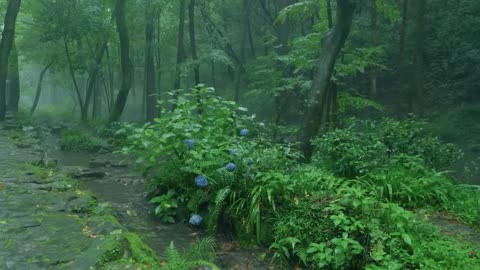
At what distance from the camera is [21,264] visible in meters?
3.46

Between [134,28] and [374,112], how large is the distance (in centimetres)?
1461

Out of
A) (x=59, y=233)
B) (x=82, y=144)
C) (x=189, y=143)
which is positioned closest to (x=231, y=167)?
(x=189, y=143)

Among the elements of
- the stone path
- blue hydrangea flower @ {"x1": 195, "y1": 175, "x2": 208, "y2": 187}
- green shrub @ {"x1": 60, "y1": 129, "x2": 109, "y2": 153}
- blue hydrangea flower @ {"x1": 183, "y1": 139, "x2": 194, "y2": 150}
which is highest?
blue hydrangea flower @ {"x1": 183, "y1": 139, "x2": 194, "y2": 150}

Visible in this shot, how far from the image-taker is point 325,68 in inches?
319

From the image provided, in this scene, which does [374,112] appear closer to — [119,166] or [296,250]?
[119,166]

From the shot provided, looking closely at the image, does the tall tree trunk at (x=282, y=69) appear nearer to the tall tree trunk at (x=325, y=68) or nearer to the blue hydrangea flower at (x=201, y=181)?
the tall tree trunk at (x=325, y=68)

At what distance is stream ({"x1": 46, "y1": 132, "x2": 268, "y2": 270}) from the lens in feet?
17.2

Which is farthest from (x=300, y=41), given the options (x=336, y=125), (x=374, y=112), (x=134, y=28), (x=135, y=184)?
(x=134, y=28)

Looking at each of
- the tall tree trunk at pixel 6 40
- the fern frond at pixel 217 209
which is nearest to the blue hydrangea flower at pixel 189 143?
the fern frond at pixel 217 209

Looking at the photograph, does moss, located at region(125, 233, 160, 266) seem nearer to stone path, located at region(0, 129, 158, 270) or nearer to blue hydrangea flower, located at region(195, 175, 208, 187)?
stone path, located at region(0, 129, 158, 270)

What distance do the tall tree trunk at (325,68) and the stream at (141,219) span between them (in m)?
3.20

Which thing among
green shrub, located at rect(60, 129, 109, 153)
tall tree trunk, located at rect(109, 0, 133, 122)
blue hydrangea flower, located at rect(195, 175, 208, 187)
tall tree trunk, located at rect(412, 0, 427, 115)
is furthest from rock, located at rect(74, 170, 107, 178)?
tall tree trunk, located at rect(412, 0, 427, 115)

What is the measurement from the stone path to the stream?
2.57 feet

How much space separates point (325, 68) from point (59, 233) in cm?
560
